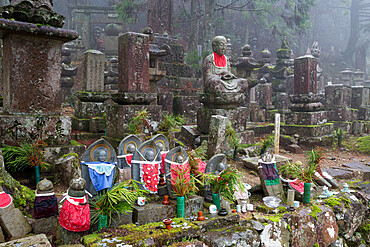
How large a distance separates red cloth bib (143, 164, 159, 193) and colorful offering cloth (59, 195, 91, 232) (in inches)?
42.6

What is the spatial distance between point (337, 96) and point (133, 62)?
33.9ft

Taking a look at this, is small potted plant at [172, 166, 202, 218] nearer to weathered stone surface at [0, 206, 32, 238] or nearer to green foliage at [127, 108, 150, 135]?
weathered stone surface at [0, 206, 32, 238]

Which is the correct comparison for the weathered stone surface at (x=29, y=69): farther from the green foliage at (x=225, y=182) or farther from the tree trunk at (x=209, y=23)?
the tree trunk at (x=209, y=23)

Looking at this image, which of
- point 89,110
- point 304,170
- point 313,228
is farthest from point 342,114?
point 89,110

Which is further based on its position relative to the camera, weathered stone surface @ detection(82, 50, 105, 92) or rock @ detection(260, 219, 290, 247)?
weathered stone surface @ detection(82, 50, 105, 92)

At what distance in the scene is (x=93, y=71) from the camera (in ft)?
28.0

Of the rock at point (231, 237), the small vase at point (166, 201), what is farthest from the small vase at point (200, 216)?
the small vase at point (166, 201)

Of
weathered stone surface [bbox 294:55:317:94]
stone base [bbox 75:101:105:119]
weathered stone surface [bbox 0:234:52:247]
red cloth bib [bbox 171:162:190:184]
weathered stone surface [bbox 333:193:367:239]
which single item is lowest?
weathered stone surface [bbox 333:193:367:239]

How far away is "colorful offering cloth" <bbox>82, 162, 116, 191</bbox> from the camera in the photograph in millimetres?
3762

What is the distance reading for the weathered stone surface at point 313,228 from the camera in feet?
14.7

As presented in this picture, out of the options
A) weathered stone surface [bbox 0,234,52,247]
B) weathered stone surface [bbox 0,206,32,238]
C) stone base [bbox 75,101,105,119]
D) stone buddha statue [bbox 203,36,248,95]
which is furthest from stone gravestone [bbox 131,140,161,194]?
stone base [bbox 75,101,105,119]

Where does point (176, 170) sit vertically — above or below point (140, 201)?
above

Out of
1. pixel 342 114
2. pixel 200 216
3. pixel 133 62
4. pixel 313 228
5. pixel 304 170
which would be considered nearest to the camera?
pixel 200 216

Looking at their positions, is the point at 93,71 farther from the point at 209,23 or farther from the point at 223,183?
the point at 209,23
